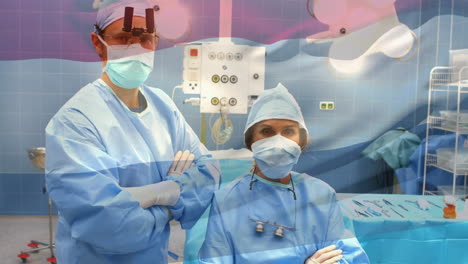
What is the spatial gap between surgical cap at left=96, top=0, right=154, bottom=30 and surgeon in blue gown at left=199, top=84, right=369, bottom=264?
18.1 inches

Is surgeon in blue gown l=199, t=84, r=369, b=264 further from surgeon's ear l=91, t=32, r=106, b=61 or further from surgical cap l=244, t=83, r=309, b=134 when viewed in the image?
surgeon's ear l=91, t=32, r=106, b=61

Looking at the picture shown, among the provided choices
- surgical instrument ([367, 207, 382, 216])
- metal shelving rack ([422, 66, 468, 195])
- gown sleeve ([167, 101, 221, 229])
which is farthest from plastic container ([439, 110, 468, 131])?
gown sleeve ([167, 101, 221, 229])

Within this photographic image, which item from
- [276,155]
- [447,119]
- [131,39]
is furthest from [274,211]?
[447,119]

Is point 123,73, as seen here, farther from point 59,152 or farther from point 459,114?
point 459,114

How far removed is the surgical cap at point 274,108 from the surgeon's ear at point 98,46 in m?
0.49

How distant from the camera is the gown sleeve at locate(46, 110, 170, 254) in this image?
1179mm

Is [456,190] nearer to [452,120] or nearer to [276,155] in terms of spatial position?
[452,120]

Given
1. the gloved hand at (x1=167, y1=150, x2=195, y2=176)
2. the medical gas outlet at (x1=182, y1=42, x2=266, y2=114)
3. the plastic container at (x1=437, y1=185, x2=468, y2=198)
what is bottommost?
the plastic container at (x1=437, y1=185, x2=468, y2=198)

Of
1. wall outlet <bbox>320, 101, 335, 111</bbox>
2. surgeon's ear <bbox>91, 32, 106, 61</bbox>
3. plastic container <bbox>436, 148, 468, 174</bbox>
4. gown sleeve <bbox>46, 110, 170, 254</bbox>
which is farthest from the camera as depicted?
plastic container <bbox>436, 148, 468, 174</bbox>

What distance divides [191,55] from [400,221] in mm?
1073

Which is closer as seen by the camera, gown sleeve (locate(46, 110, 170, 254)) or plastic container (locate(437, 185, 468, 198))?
gown sleeve (locate(46, 110, 170, 254))

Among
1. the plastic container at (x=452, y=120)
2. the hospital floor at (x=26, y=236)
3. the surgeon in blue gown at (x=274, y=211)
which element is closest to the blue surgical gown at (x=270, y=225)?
the surgeon in blue gown at (x=274, y=211)

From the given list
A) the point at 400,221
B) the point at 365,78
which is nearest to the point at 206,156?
the point at 365,78

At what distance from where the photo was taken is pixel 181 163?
138 centimetres
